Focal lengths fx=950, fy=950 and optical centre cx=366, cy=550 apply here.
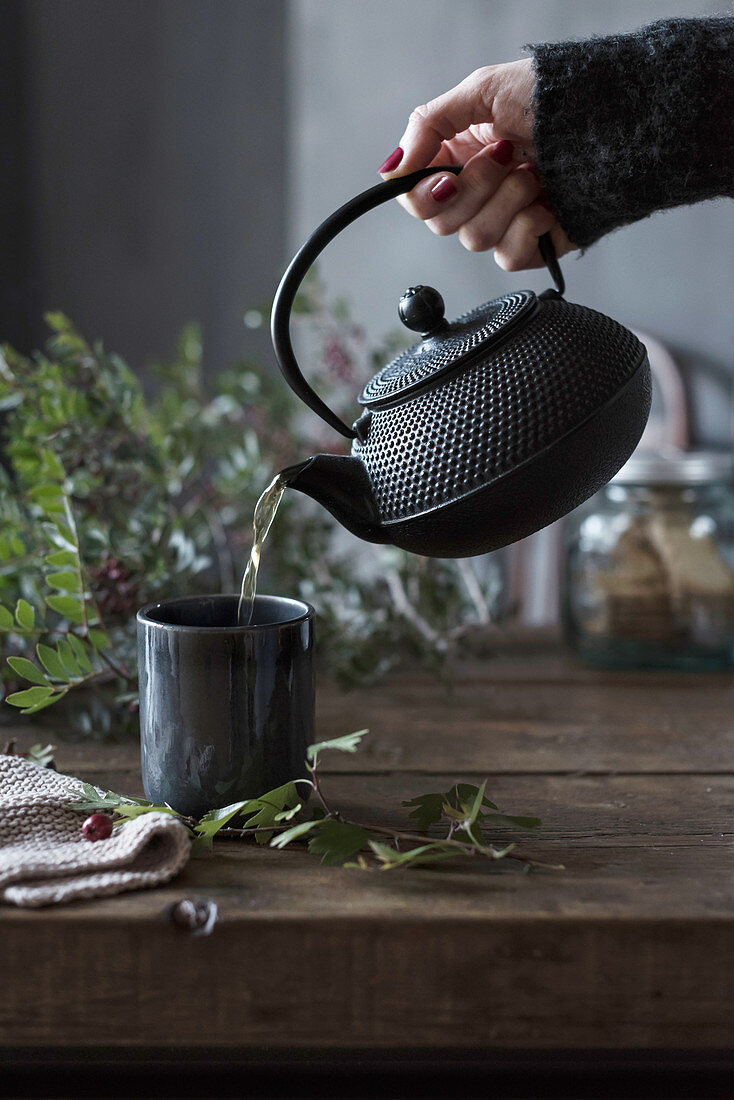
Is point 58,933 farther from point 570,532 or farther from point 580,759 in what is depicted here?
point 570,532

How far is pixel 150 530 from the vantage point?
939 mm

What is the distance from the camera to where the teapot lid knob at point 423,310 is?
624 millimetres

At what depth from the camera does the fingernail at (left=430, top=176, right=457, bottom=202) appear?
69 centimetres

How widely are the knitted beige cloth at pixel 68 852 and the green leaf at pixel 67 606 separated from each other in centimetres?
17

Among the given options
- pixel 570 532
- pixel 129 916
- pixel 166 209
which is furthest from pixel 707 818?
pixel 166 209

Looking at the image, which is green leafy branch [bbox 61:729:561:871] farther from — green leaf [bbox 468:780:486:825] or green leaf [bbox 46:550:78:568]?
green leaf [bbox 46:550:78:568]

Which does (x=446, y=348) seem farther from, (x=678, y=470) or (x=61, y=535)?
(x=678, y=470)

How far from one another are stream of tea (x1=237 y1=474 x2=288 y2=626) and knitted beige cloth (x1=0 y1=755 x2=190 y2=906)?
0.16m

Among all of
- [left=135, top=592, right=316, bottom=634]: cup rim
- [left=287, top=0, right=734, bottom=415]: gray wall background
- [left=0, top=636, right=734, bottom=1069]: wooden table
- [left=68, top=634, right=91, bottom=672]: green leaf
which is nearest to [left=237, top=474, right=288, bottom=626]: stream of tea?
[left=135, top=592, right=316, bottom=634]: cup rim

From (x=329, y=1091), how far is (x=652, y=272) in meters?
1.39

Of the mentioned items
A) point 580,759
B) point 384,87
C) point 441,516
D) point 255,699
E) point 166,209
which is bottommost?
point 580,759

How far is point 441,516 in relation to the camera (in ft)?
1.92

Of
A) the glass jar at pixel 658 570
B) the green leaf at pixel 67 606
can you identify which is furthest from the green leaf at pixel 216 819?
the glass jar at pixel 658 570

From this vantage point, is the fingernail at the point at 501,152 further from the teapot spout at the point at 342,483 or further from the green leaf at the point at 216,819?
the green leaf at the point at 216,819
